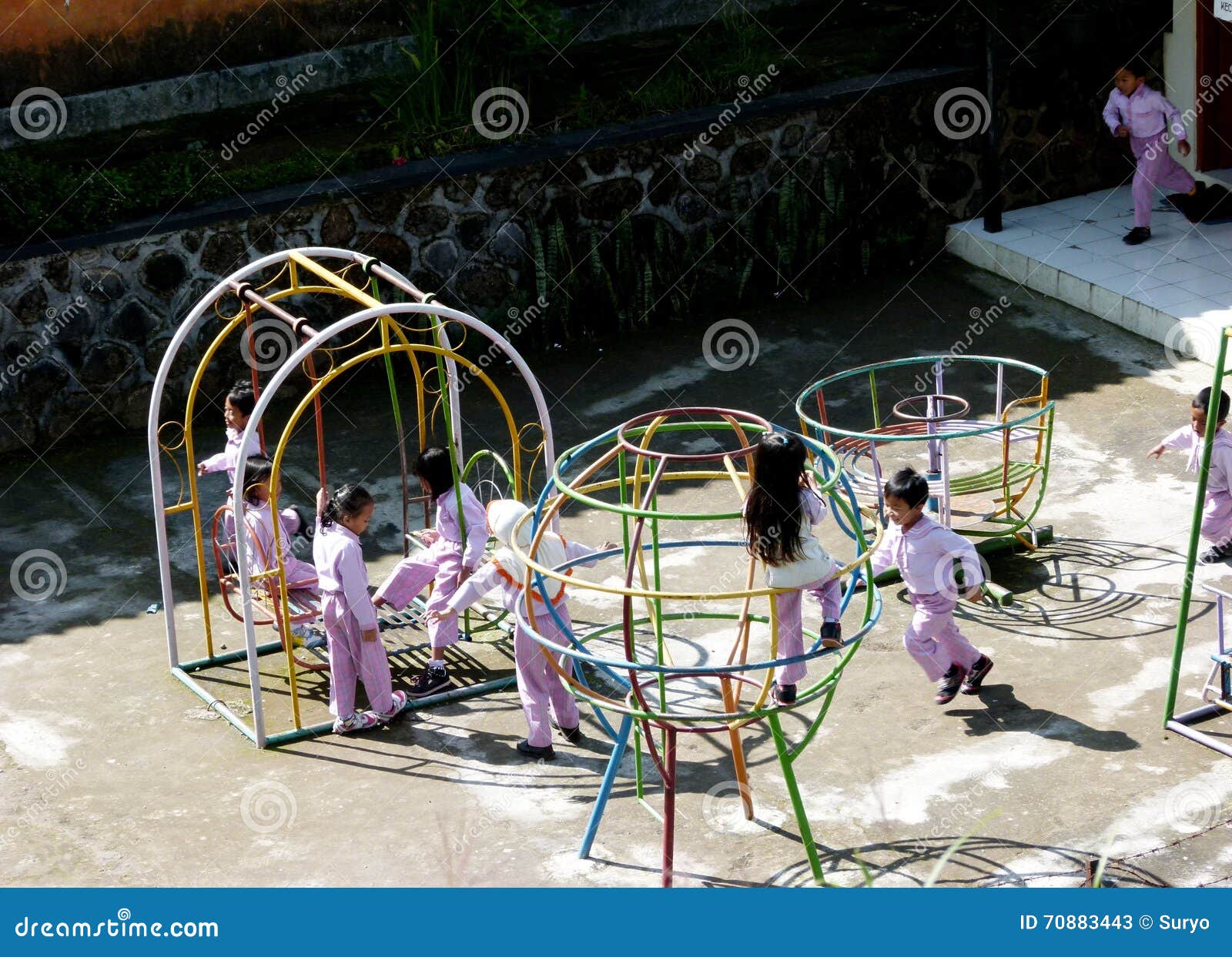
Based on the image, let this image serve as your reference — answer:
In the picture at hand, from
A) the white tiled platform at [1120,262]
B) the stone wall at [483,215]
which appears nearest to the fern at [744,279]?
the stone wall at [483,215]

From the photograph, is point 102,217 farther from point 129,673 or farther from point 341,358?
point 129,673

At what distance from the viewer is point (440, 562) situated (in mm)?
7367

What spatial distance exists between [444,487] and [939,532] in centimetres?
211

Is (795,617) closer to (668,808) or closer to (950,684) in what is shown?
(950,684)

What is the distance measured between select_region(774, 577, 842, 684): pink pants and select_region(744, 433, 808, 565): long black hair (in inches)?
25.5

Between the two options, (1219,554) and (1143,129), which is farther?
(1143,129)

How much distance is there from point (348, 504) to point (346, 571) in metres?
0.28

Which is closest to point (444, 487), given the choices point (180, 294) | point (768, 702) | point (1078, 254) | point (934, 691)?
point (768, 702)

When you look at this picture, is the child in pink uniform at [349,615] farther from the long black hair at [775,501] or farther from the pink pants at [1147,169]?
the pink pants at [1147,169]

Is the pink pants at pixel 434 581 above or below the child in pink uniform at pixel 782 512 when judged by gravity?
below

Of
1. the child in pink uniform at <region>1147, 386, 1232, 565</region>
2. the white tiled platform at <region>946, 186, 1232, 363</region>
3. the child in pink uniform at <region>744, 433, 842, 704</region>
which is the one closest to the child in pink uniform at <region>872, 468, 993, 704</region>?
the child in pink uniform at <region>744, 433, 842, 704</region>

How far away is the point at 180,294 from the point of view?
10.6 meters

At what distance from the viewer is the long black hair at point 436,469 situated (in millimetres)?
7246

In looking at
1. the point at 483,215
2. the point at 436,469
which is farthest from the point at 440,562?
the point at 483,215
